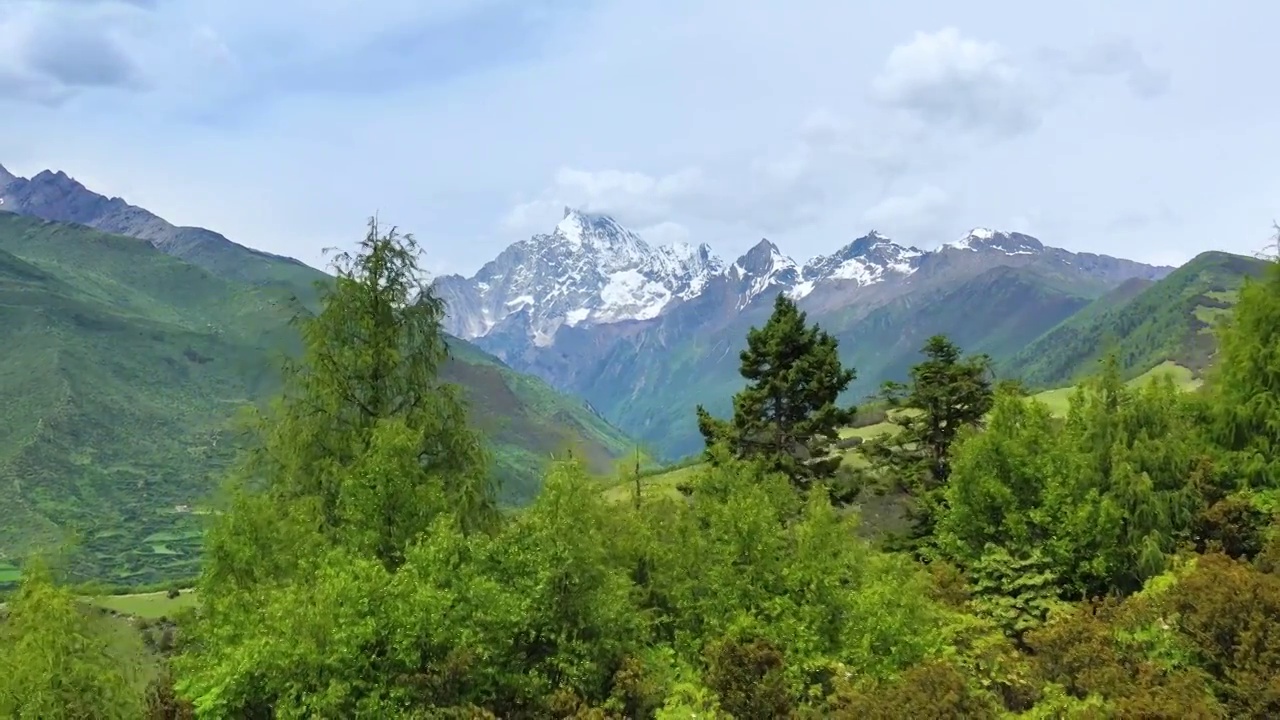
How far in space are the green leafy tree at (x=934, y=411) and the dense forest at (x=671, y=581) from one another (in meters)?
5.57

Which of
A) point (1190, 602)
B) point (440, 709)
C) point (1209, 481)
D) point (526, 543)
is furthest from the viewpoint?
point (1209, 481)

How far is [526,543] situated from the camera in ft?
63.7

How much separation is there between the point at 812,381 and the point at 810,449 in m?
2.95

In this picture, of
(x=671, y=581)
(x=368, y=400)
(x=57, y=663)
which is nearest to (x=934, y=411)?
(x=671, y=581)

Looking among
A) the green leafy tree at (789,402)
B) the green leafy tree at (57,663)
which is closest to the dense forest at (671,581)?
the green leafy tree at (57,663)

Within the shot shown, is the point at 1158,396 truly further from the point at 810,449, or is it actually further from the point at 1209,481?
the point at 810,449

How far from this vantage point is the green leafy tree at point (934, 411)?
38.4m

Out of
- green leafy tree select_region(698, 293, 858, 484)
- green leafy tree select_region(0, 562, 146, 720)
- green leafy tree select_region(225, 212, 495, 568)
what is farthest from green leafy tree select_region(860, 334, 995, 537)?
green leafy tree select_region(0, 562, 146, 720)

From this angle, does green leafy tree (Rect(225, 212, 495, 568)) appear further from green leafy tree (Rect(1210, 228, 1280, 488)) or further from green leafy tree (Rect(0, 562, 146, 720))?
green leafy tree (Rect(1210, 228, 1280, 488))

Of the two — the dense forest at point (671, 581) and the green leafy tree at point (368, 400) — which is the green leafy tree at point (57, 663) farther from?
the green leafy tree at point (368, 400)

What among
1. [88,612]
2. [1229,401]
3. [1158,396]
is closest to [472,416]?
[88,612]

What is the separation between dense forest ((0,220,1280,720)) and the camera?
16984 mm

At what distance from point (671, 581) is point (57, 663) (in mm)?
13336

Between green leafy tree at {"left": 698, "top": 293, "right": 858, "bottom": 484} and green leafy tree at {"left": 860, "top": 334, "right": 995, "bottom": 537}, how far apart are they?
2.62 metres
